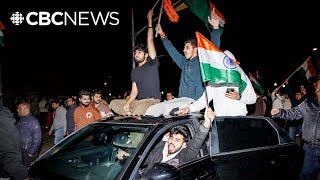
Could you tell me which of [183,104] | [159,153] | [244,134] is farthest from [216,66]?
[159,153]

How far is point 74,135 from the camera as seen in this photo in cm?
400

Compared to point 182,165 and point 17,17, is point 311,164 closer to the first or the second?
point 182,165

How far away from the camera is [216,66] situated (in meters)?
4.07

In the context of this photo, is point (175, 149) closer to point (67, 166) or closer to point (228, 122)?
point (228, 122)

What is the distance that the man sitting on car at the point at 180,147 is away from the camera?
11.1ft

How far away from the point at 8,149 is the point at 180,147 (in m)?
2.30

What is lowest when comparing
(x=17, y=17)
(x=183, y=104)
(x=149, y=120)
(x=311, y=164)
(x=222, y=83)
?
(x=311, y=164)

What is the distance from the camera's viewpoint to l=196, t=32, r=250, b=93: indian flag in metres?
3.97

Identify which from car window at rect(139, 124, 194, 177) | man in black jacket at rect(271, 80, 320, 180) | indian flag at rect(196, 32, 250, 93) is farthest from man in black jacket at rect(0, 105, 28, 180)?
man in black jacket at rect(271, 80, 320, 180)

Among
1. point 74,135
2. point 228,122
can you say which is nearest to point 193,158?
point 228,122

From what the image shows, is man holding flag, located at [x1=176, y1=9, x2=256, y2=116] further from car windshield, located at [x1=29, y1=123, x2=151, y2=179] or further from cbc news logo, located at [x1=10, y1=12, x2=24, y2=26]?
cbc news logo, located at [x1=10, y1=12, x2=24, y2=26]

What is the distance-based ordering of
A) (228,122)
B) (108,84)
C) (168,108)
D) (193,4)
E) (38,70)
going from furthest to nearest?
(108,84) < (38,70) < (193,4) < (168,108) < (228,122)

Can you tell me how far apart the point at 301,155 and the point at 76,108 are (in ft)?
14.7

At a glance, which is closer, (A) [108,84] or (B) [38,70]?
(B) [38,70]
